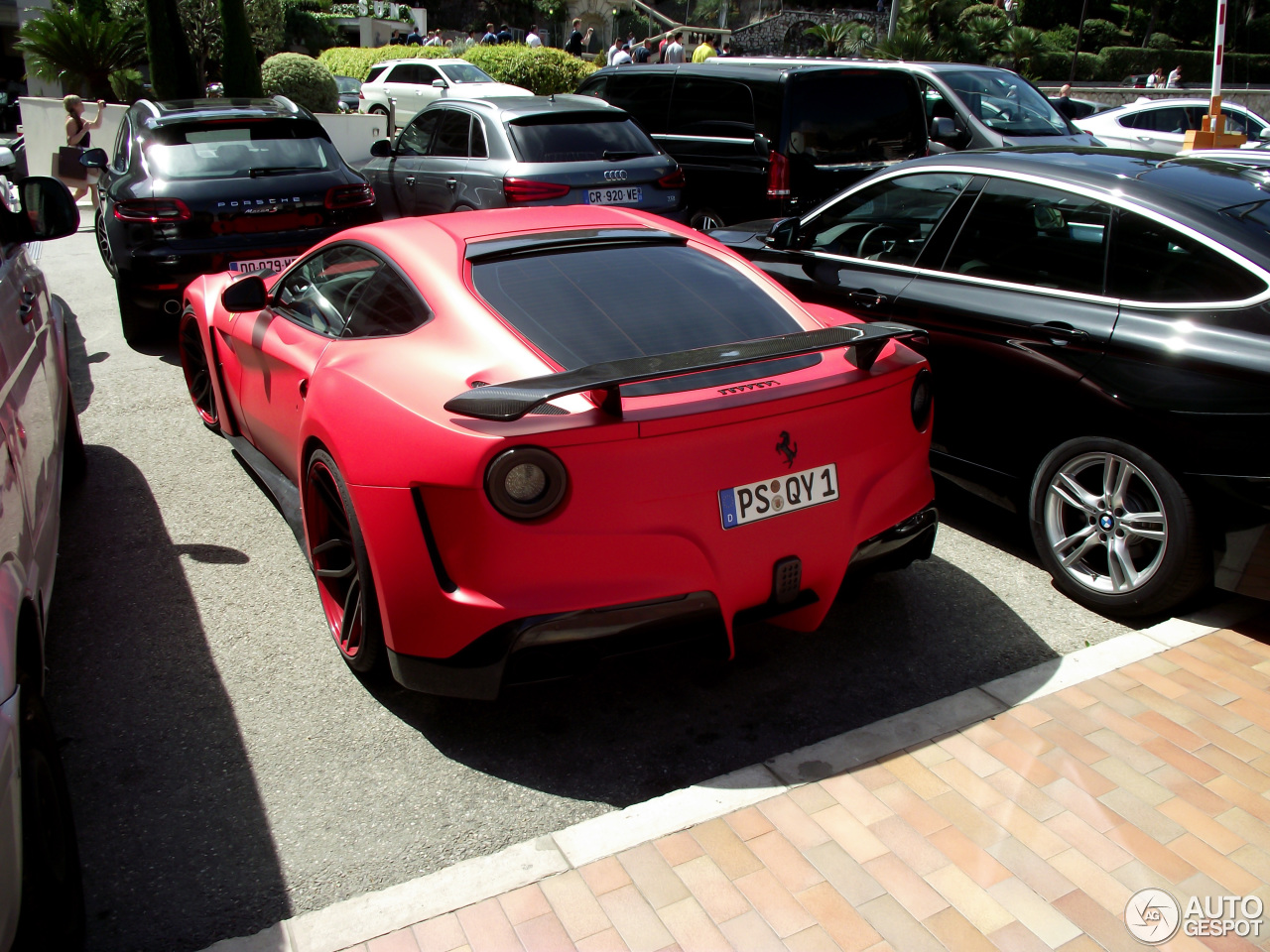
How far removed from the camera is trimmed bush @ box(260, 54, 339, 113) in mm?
20125

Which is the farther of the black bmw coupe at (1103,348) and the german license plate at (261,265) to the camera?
the german license plate at (261,265)

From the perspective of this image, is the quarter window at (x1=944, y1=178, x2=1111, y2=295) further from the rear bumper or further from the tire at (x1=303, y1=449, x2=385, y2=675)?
the tire at (x1=303, y1=449, x2=385, y2=675)

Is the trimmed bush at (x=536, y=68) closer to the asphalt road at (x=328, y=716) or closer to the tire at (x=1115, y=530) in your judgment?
the asphalt road at (x=328, y=716)

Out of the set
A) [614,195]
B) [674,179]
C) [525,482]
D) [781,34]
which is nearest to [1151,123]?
[674,179]

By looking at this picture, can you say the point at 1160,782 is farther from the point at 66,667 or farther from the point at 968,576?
the point at 66,667

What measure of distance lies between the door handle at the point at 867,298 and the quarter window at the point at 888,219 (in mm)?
208

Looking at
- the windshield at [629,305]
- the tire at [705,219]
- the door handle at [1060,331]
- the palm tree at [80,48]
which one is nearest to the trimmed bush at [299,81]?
the palm tree at [80,48]

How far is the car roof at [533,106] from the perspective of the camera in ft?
28.6

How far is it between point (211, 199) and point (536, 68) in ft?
64.6

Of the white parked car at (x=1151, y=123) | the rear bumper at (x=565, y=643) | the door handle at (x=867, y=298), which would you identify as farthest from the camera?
the white parked car at (x=1151, y=123)

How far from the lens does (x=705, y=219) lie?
9773mm

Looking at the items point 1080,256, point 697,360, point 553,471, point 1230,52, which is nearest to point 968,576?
point 1080,256

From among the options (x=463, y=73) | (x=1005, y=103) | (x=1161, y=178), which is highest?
(x=463, y=73)
